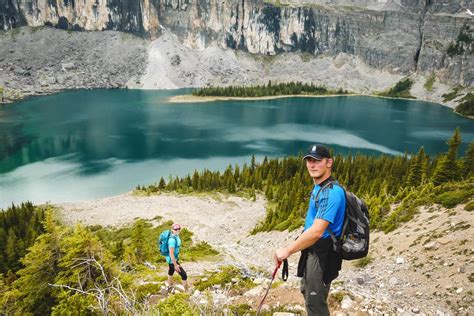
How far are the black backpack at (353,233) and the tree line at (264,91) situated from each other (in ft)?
484

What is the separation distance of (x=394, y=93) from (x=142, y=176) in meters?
156

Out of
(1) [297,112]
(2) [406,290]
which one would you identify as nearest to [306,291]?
(2) [406,290]

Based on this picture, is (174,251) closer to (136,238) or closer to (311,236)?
(311,236)

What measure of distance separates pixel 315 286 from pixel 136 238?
18.0 meters

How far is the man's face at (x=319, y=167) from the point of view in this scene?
220 inches

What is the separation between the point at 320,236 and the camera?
524 cm

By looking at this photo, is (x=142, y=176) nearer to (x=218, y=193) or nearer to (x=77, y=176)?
(x=77, y=176)

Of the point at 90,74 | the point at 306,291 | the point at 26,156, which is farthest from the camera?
the point at 90,74

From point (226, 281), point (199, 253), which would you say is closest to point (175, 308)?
point (226, 281)

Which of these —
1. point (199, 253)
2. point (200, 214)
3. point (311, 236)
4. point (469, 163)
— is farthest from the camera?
point (200, 214)

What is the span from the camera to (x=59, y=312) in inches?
286

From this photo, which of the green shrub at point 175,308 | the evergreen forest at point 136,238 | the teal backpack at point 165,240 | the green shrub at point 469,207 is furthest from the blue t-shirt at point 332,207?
the green shrub at point 469,207

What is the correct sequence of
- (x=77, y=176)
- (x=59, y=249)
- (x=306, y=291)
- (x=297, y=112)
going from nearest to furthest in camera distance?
(x=306, y=291) < (x=59, y=249) < (x=77, y=176) < (x=297, y=112)

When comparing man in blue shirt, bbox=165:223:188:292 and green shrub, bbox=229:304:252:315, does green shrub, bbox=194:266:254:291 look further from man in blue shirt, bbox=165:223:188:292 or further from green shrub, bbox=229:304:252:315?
green shrub, bbox=229:304:252:315
